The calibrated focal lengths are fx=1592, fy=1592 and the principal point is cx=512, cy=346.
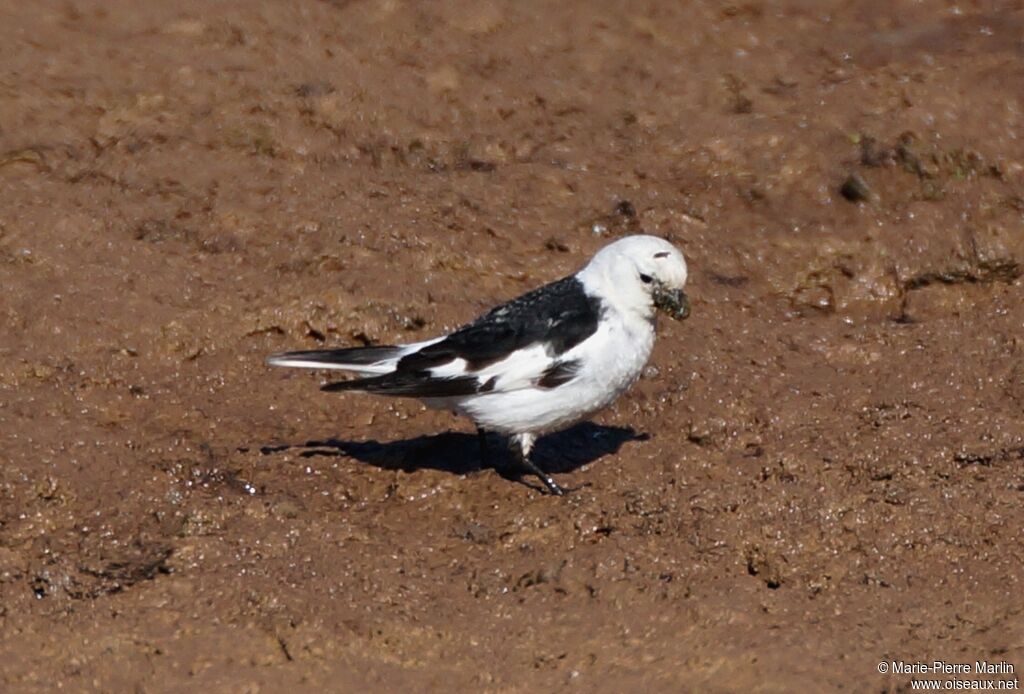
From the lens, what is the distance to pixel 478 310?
301 inches

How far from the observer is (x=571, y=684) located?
5141 mm

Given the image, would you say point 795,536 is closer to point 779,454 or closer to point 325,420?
point 779,454

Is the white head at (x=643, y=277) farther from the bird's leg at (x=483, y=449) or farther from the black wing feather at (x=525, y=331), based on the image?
the bird's leg at (x=483, y=449)

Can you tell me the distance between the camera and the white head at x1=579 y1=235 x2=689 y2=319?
628 cm

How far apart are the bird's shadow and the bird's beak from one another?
2.61 feet

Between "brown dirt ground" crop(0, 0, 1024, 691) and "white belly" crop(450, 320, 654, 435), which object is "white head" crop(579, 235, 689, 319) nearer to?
"white belly" crop(450, 320, 654, 435)

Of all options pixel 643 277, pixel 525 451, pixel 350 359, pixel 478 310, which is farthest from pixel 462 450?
pixel 643 277

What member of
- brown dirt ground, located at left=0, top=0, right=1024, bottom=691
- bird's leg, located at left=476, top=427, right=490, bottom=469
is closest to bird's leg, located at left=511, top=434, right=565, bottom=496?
brown dirt ground, located at left=0, top=0, right=1024, bottom=691

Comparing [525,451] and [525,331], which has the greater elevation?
[525,331]

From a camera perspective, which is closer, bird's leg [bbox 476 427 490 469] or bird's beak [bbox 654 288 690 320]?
bird's beak [bbox 654 288 690 320]

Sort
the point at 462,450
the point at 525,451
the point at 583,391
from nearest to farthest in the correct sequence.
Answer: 1. the point at 583,391
2. the point at 525,451
3. the point at 462,450

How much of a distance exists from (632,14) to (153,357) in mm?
4278

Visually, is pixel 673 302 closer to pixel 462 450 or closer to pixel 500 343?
pixel 500 343

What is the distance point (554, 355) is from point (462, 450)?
853mm
